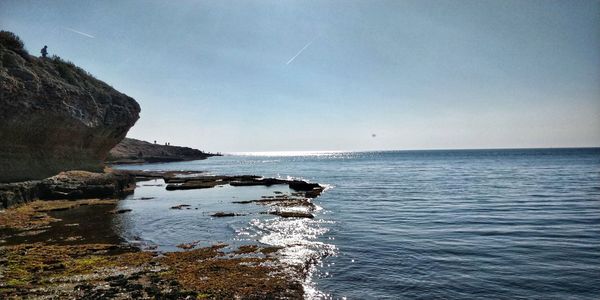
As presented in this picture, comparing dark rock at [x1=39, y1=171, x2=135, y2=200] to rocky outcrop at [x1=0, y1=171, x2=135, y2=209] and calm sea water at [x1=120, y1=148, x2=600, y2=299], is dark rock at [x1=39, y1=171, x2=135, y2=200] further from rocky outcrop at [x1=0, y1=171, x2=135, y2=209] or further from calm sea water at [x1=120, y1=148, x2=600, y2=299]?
calm sea water at [x1=120, y1=148, x2=600, y2=299]

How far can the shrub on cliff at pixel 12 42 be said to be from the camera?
32.5 meters

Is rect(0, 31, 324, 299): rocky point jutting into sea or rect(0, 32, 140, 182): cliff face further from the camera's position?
rect(0, 32, 140, 182): cliff face

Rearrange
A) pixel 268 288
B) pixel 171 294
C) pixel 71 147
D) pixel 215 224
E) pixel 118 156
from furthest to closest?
pixel 118 156 → pixel 71 147 → pixel 215 224 → pixel 268 288 → pixel 171 294

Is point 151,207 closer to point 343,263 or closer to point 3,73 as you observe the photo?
point 3,73

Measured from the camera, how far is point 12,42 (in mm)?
33219

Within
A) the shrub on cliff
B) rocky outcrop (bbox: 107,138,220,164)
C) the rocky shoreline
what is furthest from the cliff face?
rocky outcrop (bbox: 107,138,220,164)

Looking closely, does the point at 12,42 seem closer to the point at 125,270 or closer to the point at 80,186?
the point at 80,186

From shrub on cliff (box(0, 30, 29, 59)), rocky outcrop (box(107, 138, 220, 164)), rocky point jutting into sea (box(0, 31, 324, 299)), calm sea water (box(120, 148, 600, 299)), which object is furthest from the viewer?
rocky outcrop (box(107, 138, 220, 164))

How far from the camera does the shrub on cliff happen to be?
3250 cm

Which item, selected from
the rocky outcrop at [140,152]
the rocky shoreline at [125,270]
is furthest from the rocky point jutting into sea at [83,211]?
the rocky outcrop at [140,152]

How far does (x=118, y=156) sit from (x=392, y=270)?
141 meters

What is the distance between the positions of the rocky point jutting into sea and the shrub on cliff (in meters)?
0.10

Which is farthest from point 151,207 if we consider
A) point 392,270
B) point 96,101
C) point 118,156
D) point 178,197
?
point 118,156

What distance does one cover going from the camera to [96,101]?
42062 millimetres
